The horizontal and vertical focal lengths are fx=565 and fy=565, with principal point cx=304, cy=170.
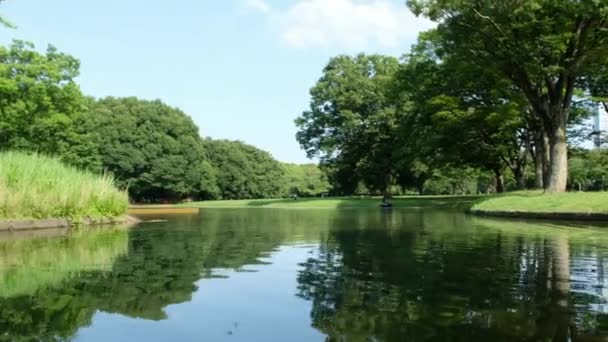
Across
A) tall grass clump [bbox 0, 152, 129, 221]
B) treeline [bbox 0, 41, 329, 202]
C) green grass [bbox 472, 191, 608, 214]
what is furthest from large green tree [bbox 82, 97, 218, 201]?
green grass [bbox 472, 191, 608, 214]

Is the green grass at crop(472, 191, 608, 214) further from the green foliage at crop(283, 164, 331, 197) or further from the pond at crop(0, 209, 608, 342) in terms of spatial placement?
the green foliage at crop(283, 164, 331, 197)

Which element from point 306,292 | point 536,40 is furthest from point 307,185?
point 306,292

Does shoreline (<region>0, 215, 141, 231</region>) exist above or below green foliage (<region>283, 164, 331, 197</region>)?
below

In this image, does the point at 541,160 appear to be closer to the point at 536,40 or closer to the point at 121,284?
the point at 536,40

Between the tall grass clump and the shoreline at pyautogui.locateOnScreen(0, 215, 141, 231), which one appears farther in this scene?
the tall grass clump

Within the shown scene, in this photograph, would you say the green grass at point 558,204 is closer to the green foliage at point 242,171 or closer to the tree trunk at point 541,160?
the tree trunk at point 541,160

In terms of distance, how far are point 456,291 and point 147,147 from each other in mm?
70636

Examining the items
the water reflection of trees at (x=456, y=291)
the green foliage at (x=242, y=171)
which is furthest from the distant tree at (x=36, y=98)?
the green foliage at (x=242, y=171)

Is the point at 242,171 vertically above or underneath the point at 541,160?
above

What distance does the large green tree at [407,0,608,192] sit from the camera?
26000 mm

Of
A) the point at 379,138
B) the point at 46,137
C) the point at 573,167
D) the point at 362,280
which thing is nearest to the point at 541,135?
the point at 379,138

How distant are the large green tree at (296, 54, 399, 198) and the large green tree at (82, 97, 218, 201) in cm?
2164

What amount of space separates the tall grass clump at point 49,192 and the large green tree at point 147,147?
1881 inches

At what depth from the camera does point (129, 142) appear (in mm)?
73625
